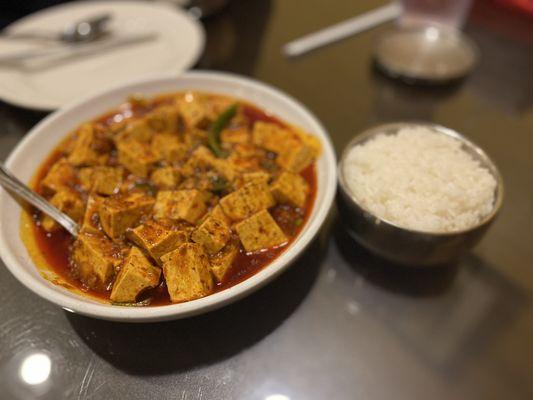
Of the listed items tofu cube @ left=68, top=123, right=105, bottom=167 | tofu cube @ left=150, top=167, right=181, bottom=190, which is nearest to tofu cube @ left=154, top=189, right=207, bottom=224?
tofu cube @ left=150, top=167, right=181, bottom=190

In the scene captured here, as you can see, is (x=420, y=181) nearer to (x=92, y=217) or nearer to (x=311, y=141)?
(x=311, y=141)

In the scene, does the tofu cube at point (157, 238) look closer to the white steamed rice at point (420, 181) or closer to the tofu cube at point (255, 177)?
the tofu cube at point (255, 177)

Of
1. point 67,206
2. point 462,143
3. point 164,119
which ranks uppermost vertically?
point 462,143

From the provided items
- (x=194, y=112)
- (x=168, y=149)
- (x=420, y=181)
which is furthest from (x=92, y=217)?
(x=420, y=181)

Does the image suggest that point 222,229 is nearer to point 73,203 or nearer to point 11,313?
point 73,203

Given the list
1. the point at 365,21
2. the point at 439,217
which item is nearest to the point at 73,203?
the point at 439,217

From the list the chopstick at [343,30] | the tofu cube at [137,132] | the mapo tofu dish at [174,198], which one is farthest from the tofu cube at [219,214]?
the chopstick at [343,30]
